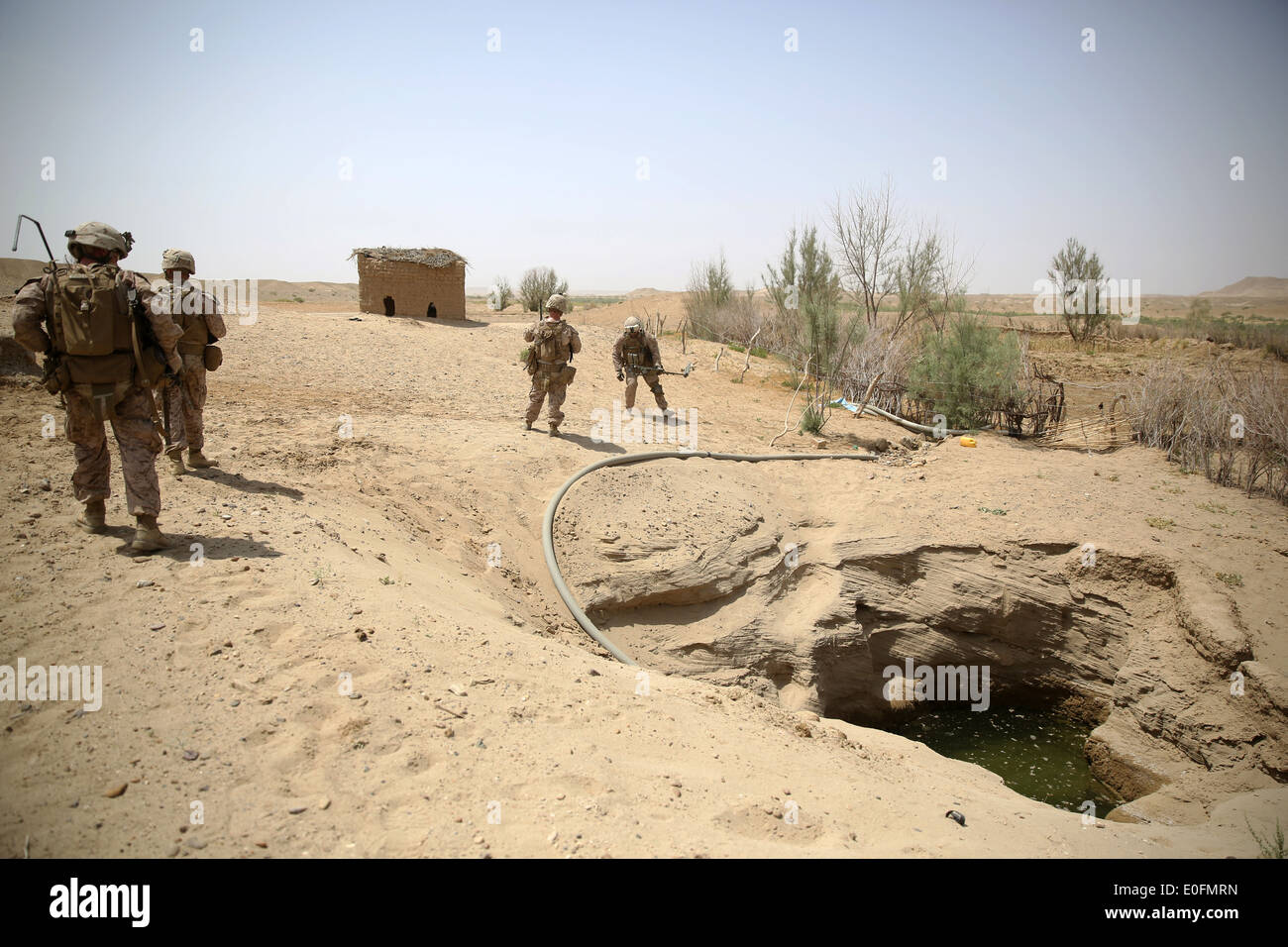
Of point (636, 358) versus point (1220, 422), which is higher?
point (636, 358)

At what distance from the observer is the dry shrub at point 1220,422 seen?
7.78 metres

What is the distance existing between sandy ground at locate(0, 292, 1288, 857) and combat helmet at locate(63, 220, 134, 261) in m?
1.69

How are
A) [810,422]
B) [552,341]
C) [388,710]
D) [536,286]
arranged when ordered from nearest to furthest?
[388,710]
[552,341]
[810,422]
[536,286]

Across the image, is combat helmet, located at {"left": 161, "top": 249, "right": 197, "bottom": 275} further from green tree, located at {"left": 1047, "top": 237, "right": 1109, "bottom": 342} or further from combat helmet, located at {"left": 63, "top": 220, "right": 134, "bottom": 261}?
green tree, located at {"left": 1047, "top": 237, "right": 1109, "bottom": 342}

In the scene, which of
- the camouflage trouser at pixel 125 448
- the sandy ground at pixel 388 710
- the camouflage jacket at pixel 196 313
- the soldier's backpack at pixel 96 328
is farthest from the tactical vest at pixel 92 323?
the camouflage jacket at pixel 196 313

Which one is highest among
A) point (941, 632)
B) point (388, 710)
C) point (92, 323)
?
point (92, 323)

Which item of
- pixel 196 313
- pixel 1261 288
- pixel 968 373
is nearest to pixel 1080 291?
pixel 968 373

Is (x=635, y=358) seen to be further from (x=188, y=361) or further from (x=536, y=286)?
(x=536, y=286)

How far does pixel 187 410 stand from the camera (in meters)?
5.55

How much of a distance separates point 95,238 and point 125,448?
1.22 metres

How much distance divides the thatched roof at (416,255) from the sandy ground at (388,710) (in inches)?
391

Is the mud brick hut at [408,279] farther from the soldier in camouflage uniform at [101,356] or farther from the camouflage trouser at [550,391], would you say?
the soldier in camouflage uniform at [101,356]

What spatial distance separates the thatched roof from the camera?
15.9 m

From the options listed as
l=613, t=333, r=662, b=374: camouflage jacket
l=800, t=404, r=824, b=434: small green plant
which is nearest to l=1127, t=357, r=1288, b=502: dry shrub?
l=800, t=404, r=824, b=434: small green plant
